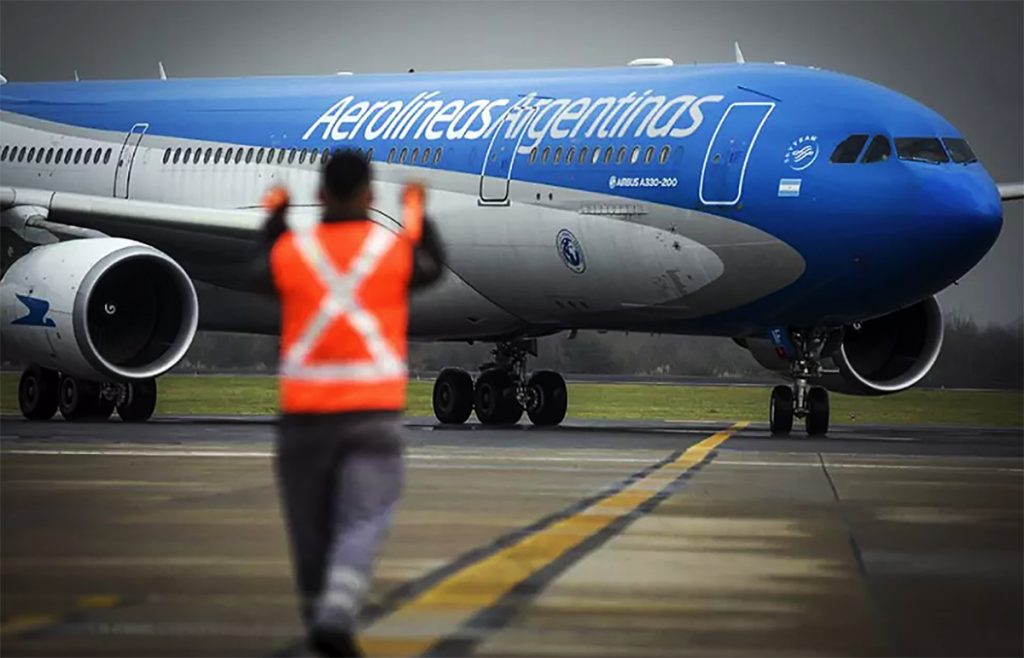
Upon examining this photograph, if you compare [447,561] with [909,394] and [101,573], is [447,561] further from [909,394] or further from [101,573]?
[909,394]

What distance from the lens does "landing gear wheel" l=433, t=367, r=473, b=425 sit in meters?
26.7

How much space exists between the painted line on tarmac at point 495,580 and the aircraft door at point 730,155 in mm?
7611

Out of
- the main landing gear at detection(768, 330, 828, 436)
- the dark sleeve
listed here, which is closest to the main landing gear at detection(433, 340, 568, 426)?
the main landing gear at detection(768, 330, 828, 436)

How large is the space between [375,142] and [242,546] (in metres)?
14.5

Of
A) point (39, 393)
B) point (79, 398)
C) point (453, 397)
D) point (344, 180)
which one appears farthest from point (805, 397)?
point (344, 180)

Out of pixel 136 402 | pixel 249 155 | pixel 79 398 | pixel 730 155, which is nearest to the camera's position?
pixel 730 155

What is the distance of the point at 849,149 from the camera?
2183cm

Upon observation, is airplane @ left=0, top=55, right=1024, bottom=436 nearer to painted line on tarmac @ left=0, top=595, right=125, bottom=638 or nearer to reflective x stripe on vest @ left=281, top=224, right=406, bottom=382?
painted line on tarmac @ left=0, top=595, right=125, bottom=638

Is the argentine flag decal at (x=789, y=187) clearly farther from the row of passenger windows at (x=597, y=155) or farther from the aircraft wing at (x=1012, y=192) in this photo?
the aircraft wing at (x=1012, y=192)

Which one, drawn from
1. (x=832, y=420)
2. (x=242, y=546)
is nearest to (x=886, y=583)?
(x=242, y=546)

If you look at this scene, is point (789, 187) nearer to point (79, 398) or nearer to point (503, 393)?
point (503, 393)

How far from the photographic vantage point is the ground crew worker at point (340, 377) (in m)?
7.63

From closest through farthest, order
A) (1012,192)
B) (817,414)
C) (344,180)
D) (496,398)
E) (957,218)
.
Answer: (344,180), (957,218), (817,414), (496,398), (1012,192)

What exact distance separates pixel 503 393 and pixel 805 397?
450cm
